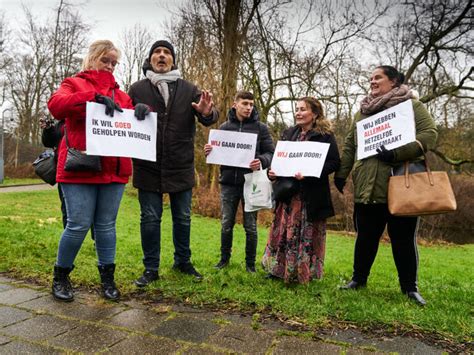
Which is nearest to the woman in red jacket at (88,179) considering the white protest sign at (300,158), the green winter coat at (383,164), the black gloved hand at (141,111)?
the black gloved hand at (141,111)

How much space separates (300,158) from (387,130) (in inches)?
33.5

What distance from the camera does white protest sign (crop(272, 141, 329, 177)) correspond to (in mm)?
4035

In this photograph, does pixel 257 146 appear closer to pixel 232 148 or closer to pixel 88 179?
pixel 232 148

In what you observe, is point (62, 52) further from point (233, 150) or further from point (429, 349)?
point (429, 349)

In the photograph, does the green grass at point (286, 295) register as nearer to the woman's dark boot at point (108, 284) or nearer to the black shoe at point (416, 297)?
the black shoe at point (416, 297)

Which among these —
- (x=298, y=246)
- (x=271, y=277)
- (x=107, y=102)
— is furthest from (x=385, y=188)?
(x=107, y=102)

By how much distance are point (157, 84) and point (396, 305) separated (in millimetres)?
2952

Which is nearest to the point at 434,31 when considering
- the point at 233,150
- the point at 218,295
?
the point at 233,150

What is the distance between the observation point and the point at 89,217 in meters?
3.49

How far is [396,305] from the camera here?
348cm

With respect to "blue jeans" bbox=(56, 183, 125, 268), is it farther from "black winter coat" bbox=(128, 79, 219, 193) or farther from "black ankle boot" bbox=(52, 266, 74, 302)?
"black winter coat" bbox=(128, 79, 219, 193)

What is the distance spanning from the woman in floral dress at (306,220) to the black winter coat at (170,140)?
2.99ft

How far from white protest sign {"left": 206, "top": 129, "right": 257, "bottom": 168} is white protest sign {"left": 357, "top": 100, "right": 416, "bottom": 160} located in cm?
125

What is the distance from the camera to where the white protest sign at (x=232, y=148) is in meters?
4.72
